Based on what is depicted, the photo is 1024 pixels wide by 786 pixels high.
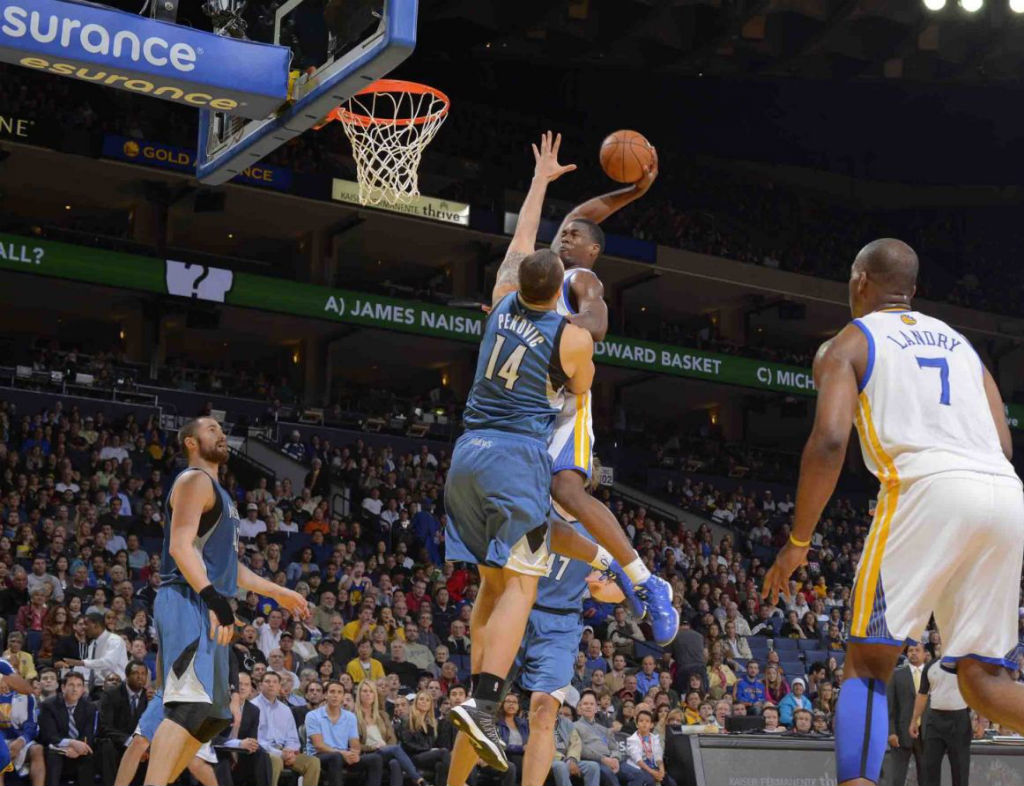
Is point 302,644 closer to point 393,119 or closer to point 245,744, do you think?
point 245,744

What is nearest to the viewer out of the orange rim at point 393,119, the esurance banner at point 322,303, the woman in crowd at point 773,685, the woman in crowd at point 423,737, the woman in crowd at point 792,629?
the orange rim at point 393,119

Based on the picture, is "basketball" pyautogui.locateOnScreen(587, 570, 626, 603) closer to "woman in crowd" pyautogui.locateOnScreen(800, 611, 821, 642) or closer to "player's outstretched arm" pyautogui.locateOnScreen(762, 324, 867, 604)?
"player's outstretched arm" pyautogui.locateOnScreen(762, 324, 867, 604)

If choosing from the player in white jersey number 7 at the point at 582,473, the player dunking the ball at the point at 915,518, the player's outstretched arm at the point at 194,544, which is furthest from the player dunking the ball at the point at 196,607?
the player dunking the ball at the point at 915,518

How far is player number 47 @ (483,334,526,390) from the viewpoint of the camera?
5891 mm

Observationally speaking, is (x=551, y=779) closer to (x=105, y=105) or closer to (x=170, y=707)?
(x=170, y=707)

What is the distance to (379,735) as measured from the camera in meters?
13.4

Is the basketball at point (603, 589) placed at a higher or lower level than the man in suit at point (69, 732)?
higher

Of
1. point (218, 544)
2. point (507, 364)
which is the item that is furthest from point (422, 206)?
point (507, 364)

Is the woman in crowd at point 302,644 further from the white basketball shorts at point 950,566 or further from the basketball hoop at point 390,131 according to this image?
the white basketball shorts at point 950,566

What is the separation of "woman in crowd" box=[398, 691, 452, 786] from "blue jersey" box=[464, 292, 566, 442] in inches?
318

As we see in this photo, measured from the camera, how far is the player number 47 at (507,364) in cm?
589

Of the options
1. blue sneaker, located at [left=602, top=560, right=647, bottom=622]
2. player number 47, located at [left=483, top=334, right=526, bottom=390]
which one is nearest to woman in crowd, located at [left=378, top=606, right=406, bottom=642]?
blue sneaker, located at [left=602, top=560, right=647, bottom=622]

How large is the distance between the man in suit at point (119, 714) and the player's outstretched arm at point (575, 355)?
7.47 m

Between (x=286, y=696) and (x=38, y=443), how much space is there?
28.0 feet
